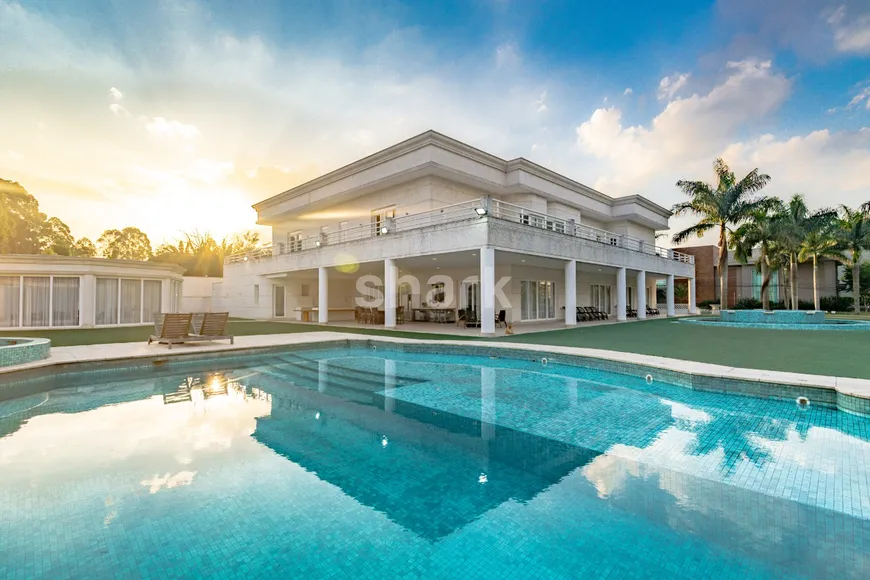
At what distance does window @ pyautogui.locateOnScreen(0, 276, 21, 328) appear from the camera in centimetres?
1697

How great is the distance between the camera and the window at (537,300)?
21913mm

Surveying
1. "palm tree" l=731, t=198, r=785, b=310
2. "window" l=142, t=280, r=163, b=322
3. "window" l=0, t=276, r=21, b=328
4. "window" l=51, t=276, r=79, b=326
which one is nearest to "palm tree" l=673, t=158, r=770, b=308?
"palm tree" l=731, t=198, r=785, b=310

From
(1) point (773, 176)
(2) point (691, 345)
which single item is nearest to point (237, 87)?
(2) point (691, 345)

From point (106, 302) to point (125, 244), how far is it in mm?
64587

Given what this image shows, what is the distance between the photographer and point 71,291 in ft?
58.7

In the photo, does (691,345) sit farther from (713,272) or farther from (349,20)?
(713,272)

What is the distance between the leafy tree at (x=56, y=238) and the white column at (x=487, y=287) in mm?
56489

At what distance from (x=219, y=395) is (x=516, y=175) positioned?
63.8 ft

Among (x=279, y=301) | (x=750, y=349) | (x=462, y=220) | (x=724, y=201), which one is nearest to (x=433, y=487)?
(x=750, y=349)

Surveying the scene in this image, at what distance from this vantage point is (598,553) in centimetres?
270

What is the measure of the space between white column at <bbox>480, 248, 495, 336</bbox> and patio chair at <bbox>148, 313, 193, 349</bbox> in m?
9.54

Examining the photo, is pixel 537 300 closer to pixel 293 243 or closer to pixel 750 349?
pixel 750 349

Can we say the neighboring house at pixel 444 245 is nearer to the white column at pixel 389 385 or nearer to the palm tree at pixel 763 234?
the palm tree at pixel 763 234

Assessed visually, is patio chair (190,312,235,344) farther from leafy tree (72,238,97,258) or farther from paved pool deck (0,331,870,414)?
leafy tree (72,238,97,258)
